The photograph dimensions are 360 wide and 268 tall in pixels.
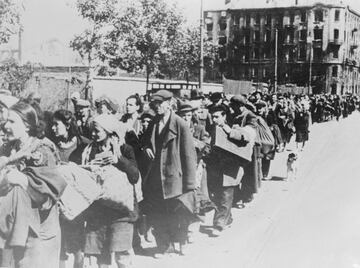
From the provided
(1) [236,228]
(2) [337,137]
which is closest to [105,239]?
(1) [236,228]

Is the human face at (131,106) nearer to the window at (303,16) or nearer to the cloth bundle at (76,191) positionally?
the cloth bundle at (76,191)

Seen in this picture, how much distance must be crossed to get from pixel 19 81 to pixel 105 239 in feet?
16.7

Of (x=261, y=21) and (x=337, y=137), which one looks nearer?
(x=337, y=137)

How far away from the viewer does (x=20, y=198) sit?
351 centimetres

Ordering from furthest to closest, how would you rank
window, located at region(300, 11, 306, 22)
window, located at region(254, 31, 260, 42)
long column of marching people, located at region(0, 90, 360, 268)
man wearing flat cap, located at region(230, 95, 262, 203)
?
1. window, located at region(254, 31, 260, 42)
2. window, located at region(300, 11, 306, 22)
3. man wearing flat cap, located at region(230, 95, 262, 203)
4. long column of marching people, located at region(0, 90, 360, 268)

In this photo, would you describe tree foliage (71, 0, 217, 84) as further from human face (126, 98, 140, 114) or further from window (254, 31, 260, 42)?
window (254, 31, 260, 42)

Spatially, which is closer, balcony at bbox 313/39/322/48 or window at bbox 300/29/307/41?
balcony at bbox 313/39/322/48

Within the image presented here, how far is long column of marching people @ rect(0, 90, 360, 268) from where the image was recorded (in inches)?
144

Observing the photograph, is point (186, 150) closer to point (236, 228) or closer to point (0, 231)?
point (236, 228)

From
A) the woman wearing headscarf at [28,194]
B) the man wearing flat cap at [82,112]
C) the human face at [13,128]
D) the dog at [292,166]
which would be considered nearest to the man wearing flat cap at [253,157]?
the man wearing flat cap at [82,112]

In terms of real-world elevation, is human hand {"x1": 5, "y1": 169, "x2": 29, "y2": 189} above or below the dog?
above

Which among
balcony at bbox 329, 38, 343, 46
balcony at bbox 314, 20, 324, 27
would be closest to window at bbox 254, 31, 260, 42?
balcony at bbox 314, 20, 324, 27

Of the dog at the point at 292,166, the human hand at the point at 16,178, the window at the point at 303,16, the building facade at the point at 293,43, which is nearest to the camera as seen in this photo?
the human hand at the point at 16,178

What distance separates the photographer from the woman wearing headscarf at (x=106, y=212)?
14.9 feet
